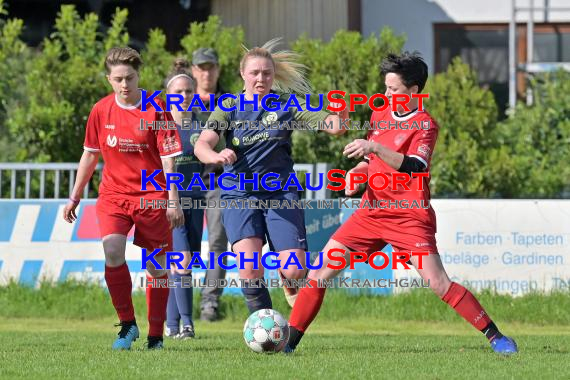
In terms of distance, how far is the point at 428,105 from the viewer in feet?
53.1

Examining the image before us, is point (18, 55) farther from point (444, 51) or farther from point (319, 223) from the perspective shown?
point (444, 51)

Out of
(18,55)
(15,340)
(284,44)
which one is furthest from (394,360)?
(284,44)

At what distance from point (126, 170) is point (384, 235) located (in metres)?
1.95

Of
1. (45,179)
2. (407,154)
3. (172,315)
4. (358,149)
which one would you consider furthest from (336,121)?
(45,179)

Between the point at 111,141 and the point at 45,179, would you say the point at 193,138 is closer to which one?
the point at 111,141

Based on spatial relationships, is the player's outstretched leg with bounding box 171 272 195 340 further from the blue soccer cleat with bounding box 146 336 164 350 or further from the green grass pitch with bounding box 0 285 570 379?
the blue soccer cleat with bounding box 146 336 164 350

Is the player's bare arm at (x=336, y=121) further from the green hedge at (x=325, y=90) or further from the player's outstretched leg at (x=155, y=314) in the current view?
the green hedge at (x=325, y=90)

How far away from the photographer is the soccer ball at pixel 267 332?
28.4ft

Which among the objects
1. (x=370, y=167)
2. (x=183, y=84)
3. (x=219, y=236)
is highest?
(x=183, y=84)

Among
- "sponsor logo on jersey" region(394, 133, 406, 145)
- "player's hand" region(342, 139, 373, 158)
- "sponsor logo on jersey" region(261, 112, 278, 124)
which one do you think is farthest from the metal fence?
"player's hand" region(342, 139, 373, 158)

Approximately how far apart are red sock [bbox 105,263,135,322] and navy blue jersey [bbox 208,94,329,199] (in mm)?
990

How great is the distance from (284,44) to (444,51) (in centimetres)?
271

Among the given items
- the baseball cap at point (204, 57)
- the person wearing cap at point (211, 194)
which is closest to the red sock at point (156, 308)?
the person wearing cap at point (211, 194)

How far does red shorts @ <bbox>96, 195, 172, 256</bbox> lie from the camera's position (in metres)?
8.97
